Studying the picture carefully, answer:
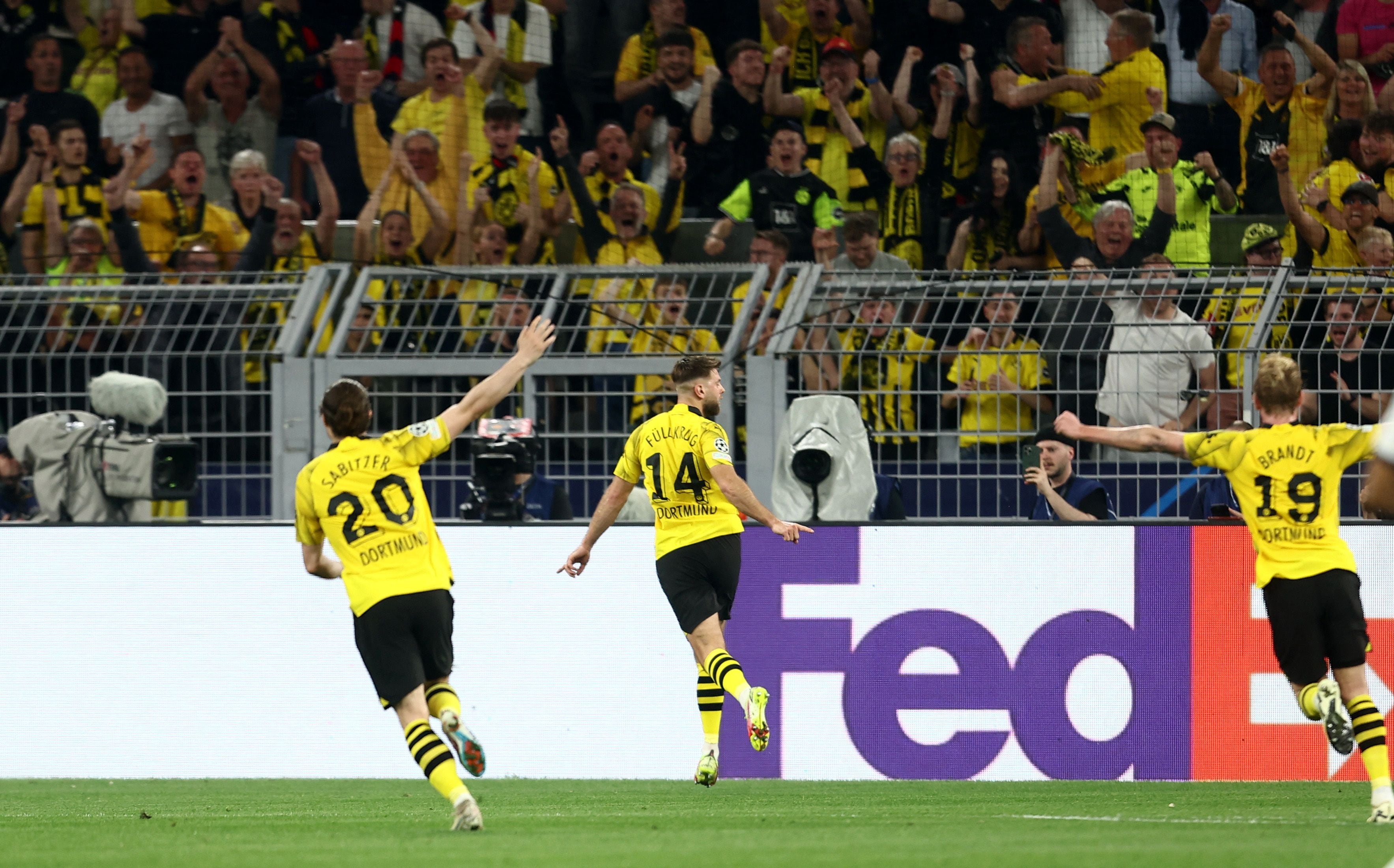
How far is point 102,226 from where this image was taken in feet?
40.7

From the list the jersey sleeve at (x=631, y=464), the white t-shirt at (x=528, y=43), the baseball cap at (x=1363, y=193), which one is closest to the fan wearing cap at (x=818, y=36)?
the white t-shirt at (x=528, y=43)

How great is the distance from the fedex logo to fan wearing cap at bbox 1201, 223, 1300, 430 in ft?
2.08

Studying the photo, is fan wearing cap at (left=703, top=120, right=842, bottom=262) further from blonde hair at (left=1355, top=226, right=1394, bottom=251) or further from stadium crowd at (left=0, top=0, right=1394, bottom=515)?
blonde hair at (left=1355, top=226, right=1394, bottom=251)

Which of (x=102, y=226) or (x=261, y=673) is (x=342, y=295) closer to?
(x=261, y=673)

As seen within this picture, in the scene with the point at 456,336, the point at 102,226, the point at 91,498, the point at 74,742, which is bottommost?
the point at 74,742

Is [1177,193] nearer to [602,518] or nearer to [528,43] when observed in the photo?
[528,43]

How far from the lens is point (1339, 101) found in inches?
456

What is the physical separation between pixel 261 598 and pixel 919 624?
3.36m

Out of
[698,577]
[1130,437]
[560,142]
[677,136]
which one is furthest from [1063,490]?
[560,142]

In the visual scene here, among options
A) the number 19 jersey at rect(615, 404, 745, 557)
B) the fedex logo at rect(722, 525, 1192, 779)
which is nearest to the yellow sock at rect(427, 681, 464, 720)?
the number 19 jersey at rect(615, 404, 745, 557)

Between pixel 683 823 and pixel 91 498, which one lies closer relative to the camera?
pixel 683 823

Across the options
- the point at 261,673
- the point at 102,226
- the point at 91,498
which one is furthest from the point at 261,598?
the point at 102,226

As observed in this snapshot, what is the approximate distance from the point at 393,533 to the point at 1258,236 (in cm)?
664

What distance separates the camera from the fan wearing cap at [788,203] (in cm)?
1188
